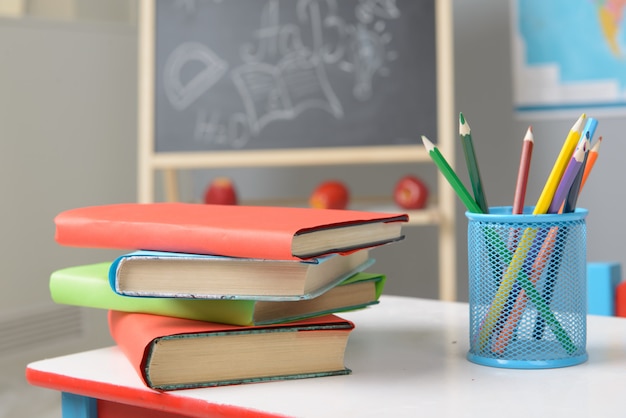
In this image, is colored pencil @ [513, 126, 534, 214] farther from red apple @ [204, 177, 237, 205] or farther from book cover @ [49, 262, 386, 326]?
red apple @ [204, 177, 237, 205]

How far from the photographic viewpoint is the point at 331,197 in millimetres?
2447

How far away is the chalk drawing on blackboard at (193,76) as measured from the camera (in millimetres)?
2494

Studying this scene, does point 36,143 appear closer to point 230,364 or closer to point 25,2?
point 25,2

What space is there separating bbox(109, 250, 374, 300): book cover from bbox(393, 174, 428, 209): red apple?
171cm

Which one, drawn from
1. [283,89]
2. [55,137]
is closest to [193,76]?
[283,89]

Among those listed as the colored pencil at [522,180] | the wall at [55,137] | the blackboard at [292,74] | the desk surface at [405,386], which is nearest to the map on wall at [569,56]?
the blackboard at [292,74]

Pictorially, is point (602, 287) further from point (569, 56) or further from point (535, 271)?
point (569, 56)

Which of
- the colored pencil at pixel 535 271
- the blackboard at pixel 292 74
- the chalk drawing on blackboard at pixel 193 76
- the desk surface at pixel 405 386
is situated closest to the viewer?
the desk surface at pixel 405 386

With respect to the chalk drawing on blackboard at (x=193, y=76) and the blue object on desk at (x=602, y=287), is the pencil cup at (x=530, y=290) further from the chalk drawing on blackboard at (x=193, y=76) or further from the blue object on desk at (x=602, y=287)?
the chalk drawing on blackboard at (x=193, y=76)

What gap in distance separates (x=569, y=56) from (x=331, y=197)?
0.87 m

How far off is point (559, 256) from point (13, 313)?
2.00m

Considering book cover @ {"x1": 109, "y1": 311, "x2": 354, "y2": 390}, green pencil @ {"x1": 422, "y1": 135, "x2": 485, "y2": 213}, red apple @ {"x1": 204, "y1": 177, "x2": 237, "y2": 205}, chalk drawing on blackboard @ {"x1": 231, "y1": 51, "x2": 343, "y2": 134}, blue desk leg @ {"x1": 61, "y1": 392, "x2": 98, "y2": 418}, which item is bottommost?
blue desk leg @ {"x1": 61, "y1": 392, "x2": 98, "y2": 418}

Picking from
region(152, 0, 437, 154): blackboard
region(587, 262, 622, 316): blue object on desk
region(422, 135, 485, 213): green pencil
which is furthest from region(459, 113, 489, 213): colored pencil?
region(152, 0, 437, 154): blackboard

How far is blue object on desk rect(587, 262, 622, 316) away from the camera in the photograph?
1.04 meters
